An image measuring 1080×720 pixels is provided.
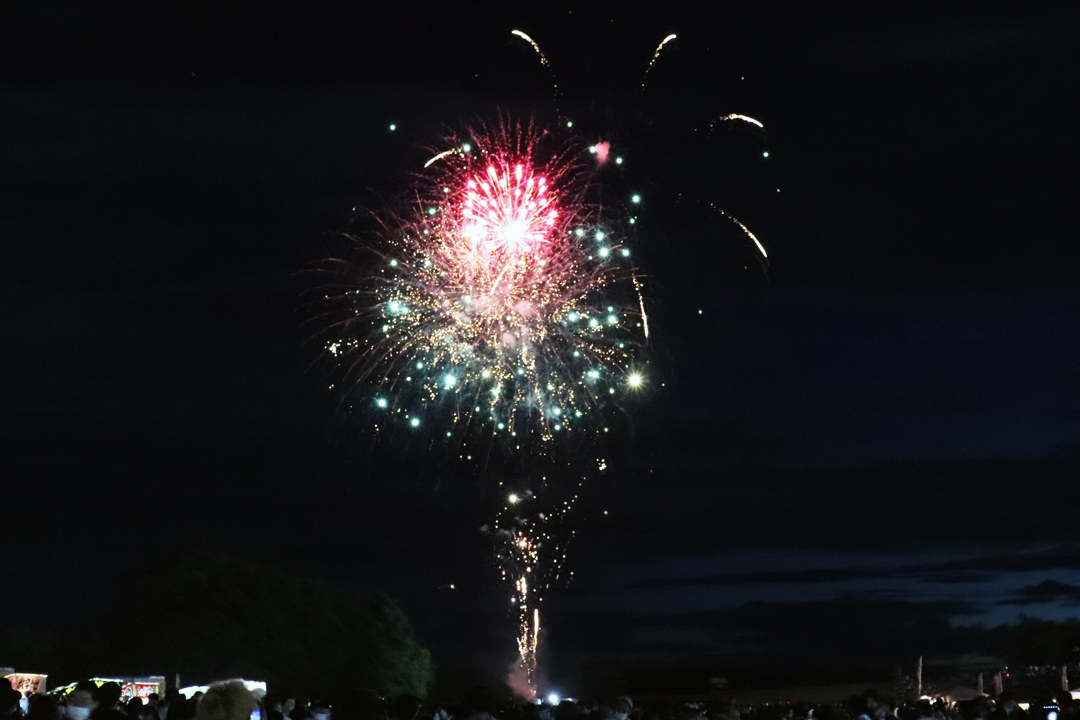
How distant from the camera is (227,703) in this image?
8633 millimetres

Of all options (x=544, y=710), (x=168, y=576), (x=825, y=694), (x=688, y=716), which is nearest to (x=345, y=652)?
(x=168, y=576)

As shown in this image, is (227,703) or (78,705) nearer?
(227,703)

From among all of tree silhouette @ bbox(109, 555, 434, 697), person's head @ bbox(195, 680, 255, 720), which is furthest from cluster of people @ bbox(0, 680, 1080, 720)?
tree silhouette @ bbox(109, 555, 434, 697)

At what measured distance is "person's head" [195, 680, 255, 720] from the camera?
8594mm

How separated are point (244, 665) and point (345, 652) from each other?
255 inches

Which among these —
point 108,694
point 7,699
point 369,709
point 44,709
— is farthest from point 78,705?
point 369,709

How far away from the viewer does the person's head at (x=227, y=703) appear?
8594 millimetres

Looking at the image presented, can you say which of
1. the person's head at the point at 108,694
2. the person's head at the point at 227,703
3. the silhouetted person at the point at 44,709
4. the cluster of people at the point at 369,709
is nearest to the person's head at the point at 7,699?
the cluster of people at the point at 369,709

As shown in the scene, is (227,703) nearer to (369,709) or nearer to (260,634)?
(369,709)

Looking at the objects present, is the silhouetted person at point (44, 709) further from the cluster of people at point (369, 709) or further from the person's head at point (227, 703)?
the person's head at point (227, 703)

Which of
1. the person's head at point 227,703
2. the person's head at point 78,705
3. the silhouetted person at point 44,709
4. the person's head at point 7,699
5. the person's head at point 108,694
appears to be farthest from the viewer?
the person's head at point 108,694

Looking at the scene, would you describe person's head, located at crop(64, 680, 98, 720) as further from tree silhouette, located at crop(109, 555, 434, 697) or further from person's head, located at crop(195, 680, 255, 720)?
tree silhouette, located at crop(109, 555, 434, 697)

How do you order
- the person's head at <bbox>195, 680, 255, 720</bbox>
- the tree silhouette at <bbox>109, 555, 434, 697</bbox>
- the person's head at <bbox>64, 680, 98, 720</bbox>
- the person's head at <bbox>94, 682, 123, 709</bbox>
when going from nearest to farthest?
the person's head at <bbox>195, 680, 255, 720</bbox>, the person's head at <bbox>64, 680, 98, 720</bbox>, the person's head at <bbox>94, 682, 123, 709</bbox>, the tree silhouette at <bbox>109, 555, 434, 697</bbox>

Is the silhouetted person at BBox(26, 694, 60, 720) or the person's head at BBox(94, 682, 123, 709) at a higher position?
the silhouetted person at BBox(26, 694, 60, 720)
